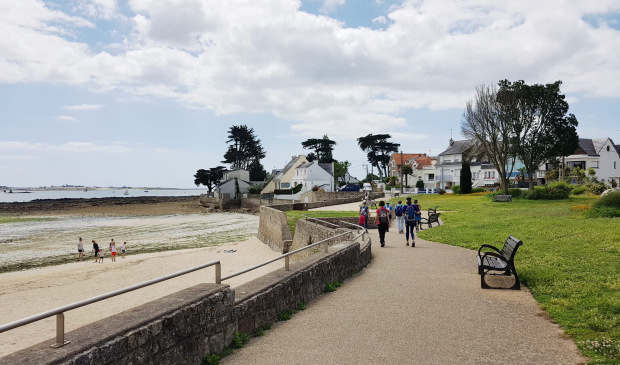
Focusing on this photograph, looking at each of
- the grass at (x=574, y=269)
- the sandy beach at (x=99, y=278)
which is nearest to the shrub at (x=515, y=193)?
the grass at (x=574, y=269)

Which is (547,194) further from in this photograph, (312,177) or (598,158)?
(312,177)

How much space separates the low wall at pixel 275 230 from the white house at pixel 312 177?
43181mm

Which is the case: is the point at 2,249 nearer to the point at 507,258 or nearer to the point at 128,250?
the point at 128,250

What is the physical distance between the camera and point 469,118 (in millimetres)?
49031

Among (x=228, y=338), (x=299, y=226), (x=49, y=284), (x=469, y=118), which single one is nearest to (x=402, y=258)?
(x=228, y=338)

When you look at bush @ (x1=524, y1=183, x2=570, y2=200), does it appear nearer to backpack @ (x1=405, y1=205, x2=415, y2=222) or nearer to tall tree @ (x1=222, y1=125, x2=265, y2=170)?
backpack @ (x1=405, y1=205, x2=415, y2=222)

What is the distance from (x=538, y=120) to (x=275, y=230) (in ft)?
109

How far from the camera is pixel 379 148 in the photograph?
11238 cm

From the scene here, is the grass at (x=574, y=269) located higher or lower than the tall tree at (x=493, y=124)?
lower

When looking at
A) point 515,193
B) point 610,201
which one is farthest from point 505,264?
point 515,193

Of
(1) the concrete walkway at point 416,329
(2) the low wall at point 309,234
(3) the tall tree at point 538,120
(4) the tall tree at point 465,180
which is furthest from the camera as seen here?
(4) the tall tree at point 465,180

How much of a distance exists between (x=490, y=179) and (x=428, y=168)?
15.8 metres

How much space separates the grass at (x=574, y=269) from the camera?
6352mm

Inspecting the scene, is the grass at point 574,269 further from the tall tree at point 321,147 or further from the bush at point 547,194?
the tall tree at point 321,147
